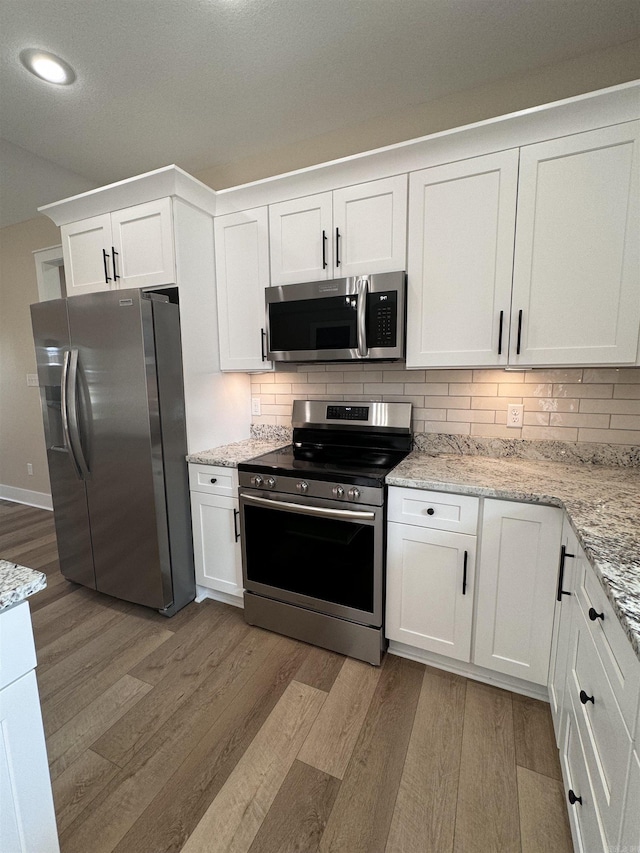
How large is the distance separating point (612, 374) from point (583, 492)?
70 centimetres

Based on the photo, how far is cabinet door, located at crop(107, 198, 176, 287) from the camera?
2039 mm

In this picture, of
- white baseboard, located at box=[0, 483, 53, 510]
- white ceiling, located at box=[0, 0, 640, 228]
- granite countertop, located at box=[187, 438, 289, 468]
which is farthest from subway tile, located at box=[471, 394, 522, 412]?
white baseboard, located at box=[0, 483, 53, 510]

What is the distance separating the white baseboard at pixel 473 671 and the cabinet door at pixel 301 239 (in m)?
1.94

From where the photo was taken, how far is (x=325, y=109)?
2.06m

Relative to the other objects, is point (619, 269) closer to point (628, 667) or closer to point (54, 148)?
point (628, 667)

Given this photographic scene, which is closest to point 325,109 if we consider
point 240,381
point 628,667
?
point 240,381

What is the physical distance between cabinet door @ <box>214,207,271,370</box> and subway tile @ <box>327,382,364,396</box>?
0.43 m

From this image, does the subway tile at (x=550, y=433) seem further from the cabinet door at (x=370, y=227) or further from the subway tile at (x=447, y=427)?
the cabinet door at (x=370, y=227)

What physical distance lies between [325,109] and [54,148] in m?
1.74

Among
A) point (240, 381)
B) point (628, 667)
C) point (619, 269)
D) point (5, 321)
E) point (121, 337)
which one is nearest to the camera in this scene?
point (628, 667)

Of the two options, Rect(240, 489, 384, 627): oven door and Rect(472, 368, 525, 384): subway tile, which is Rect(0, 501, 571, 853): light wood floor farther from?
Rect(472, 368, 525, 384): subway tile

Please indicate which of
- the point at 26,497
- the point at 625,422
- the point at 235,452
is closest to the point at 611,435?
the point at 625,422

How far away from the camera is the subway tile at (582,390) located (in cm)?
178

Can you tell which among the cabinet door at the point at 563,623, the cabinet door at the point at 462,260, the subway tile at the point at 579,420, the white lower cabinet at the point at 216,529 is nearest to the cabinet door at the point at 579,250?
the cabinet door at the point at 462,260
